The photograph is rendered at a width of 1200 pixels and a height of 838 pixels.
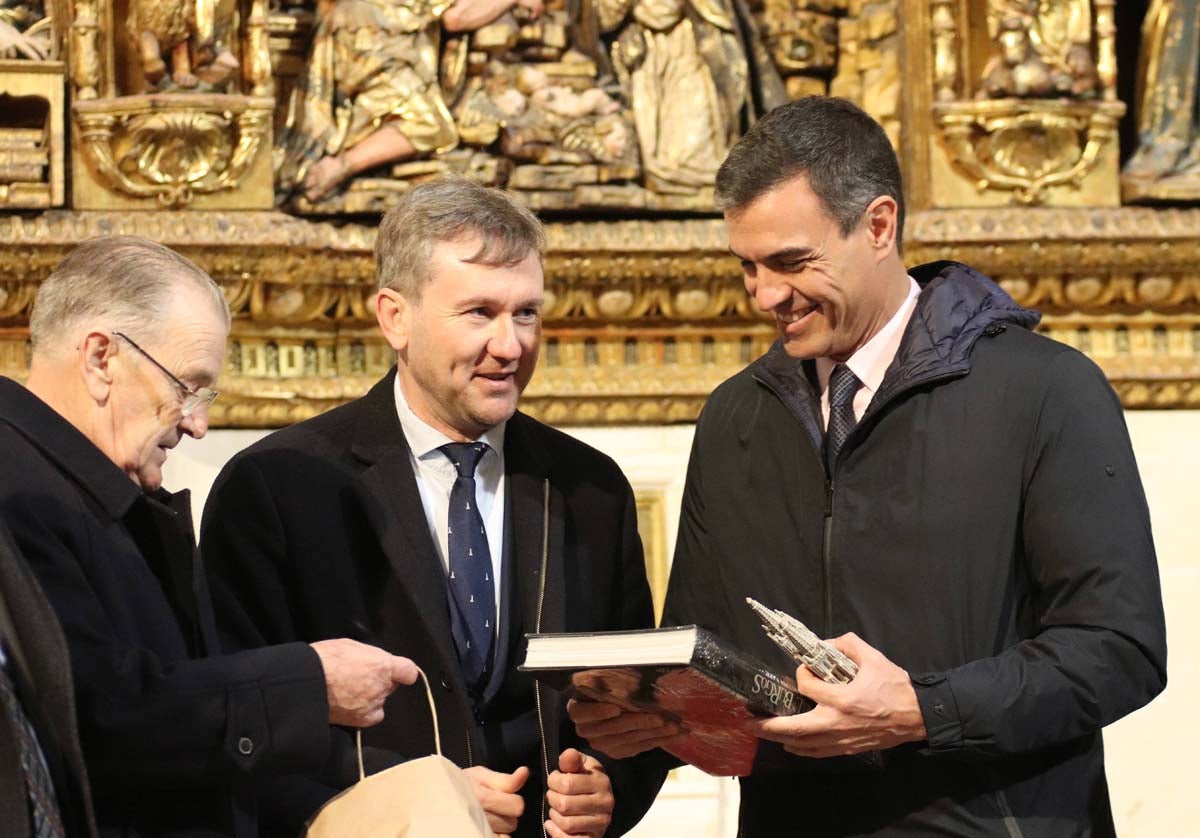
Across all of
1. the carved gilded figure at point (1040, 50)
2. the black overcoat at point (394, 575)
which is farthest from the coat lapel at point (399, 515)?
the carved gilded figure at point (1040, 50)

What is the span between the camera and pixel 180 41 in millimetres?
4891

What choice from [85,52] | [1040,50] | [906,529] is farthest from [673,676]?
[1040,50]

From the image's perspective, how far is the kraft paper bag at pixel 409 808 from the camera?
9.59 ft

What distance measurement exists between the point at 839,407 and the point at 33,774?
1.44 metres

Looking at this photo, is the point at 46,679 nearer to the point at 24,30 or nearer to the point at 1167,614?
the point at 24,30

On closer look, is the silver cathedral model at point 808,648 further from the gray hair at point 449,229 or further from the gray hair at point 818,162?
the gray hair at point 449,229

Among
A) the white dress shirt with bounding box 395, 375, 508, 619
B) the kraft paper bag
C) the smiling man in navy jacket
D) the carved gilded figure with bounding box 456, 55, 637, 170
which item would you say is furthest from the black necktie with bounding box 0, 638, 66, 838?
the carved gilded figure with bounding box 456, 55, 637, 170

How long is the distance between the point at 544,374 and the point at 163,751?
94.3 inches

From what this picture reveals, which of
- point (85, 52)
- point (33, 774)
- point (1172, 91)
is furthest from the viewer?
point (1172, 91)

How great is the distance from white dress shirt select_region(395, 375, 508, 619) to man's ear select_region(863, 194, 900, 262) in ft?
2.22

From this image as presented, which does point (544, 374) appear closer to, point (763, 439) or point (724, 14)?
point (724, 14)

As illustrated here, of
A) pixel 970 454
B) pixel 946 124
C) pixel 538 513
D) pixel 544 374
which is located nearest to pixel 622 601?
pixel 538 513

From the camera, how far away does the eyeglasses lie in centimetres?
301

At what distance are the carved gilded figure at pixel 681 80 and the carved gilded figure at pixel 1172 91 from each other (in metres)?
0.94
